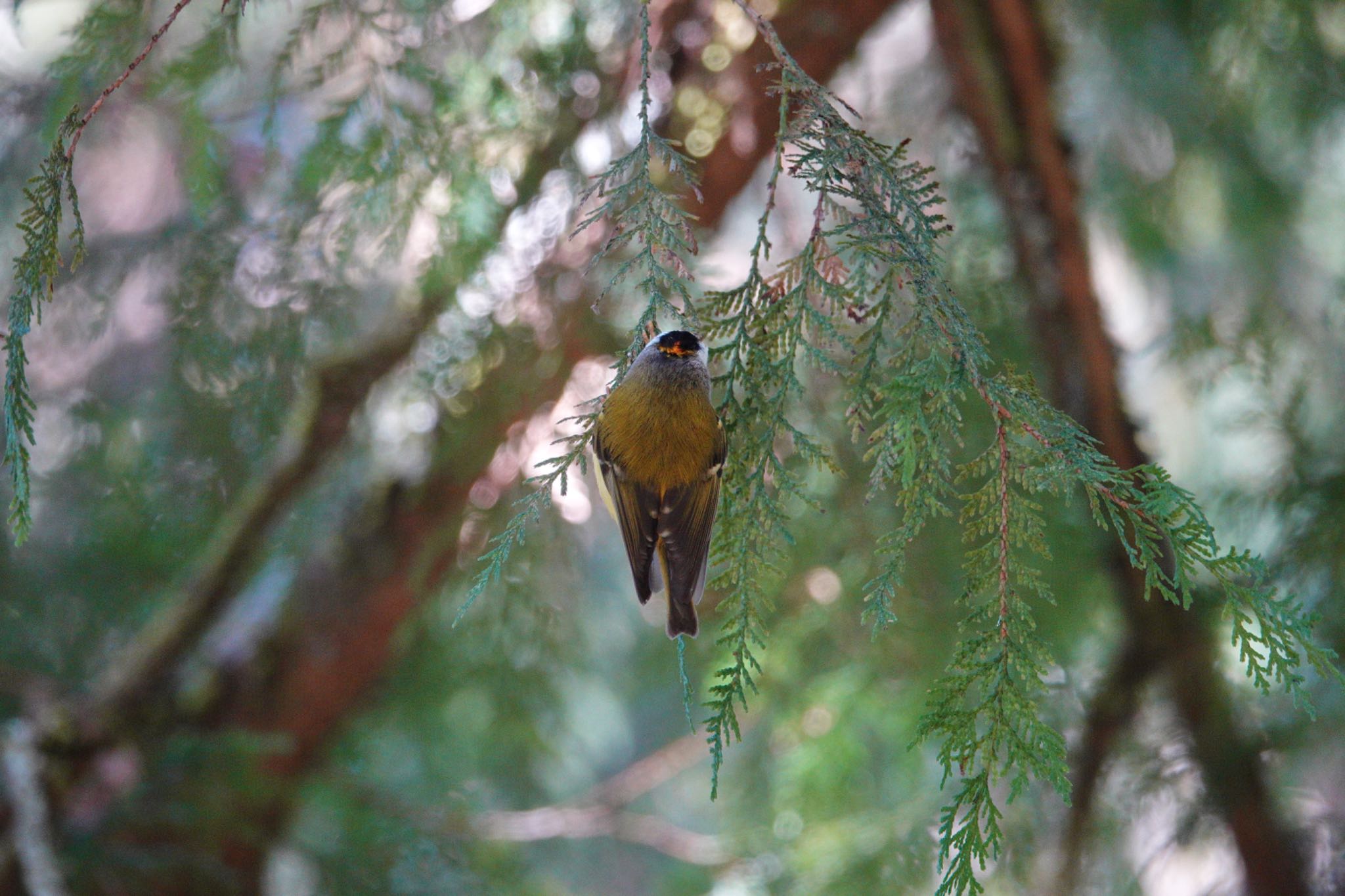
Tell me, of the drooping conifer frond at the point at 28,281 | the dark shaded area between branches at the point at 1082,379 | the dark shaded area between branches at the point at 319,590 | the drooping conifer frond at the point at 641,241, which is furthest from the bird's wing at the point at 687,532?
the dark shaded area between branches at the point at 1082,379

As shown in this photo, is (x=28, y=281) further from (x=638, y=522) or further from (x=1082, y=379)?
(x=1082, y=379)

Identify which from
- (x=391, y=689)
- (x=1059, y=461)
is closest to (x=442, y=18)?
(x=1059, y=461)

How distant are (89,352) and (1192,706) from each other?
161 inches

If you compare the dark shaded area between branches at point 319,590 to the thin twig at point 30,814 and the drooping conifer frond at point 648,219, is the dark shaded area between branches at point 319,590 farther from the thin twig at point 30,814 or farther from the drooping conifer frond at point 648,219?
the drooping conifer frond at point 648,219

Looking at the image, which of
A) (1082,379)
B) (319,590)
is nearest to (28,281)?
(319,590)

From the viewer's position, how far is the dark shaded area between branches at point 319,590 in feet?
9.40

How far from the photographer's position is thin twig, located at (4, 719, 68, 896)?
2.32 m

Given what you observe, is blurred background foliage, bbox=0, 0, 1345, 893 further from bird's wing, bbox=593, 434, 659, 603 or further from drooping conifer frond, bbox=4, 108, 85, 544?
drooping conifer frond, bbox=4, 108, 85, 544

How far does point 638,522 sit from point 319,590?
1.60 meters

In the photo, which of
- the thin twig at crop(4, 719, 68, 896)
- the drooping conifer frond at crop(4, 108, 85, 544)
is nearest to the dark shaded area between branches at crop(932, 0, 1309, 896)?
the drooping conifer frond at crop(4, 108, 85, 544)

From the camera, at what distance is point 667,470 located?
1743 mm

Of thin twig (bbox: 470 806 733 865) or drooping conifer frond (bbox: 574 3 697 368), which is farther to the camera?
thin twig (bbox: 470 806 733 865)

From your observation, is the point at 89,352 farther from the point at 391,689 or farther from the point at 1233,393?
the point at 1233,393

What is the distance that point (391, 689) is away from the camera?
12.3 ft
